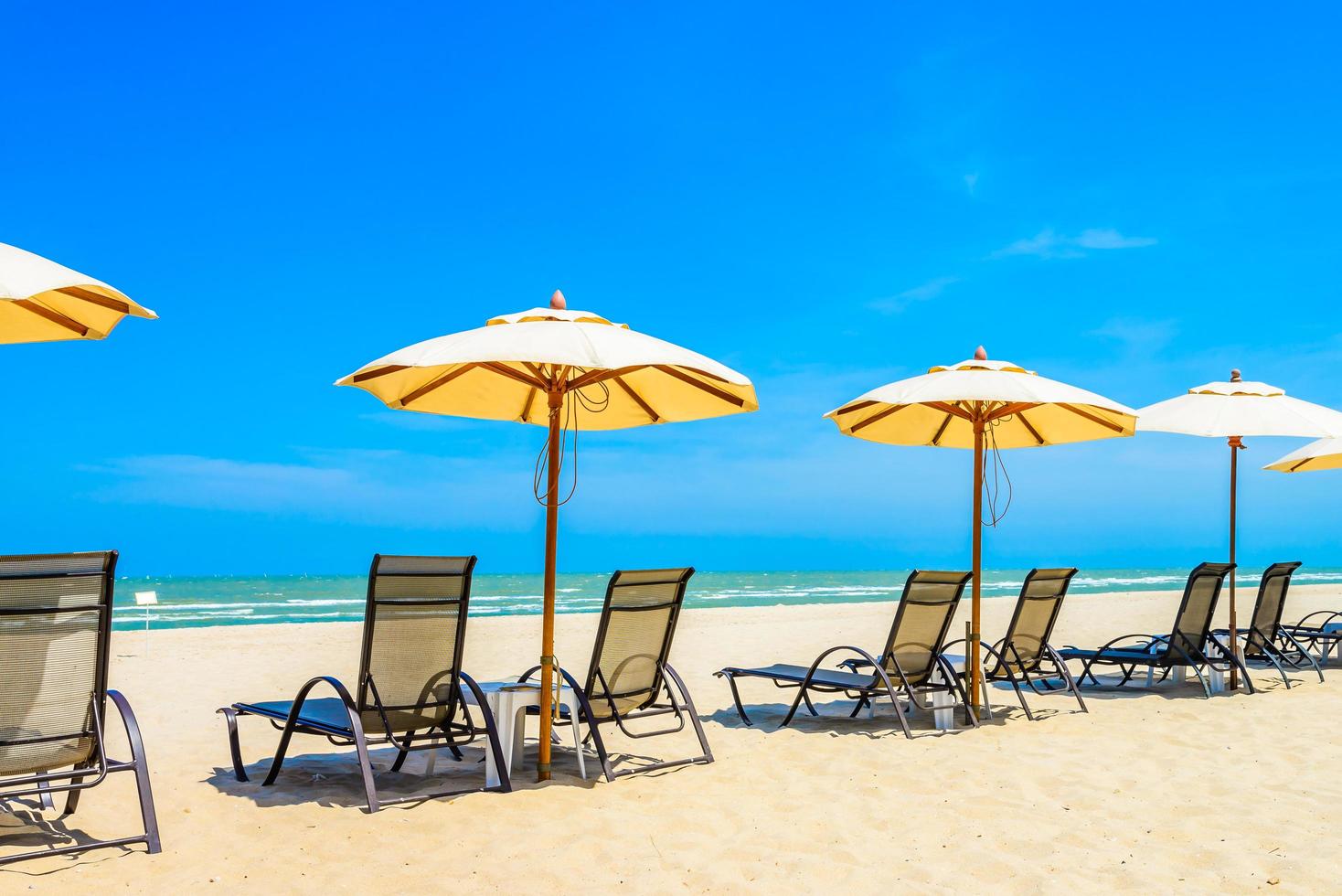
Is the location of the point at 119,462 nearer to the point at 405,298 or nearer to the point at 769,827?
the point at 405,298

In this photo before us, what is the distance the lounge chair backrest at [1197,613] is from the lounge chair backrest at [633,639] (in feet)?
15.1

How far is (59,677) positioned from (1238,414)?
8008 millimetres

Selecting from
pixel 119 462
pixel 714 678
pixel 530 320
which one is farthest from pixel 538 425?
pixel 119 462

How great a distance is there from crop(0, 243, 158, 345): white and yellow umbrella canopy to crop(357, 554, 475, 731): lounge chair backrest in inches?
60.9

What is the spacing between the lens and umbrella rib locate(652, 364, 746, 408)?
5.64 m

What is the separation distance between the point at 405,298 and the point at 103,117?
82.3ft

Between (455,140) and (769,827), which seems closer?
(769,827)

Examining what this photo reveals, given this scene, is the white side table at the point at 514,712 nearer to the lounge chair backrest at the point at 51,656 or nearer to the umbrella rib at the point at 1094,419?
the lounge chair backrest at the point at 51,656

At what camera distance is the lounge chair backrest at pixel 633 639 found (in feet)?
17.0

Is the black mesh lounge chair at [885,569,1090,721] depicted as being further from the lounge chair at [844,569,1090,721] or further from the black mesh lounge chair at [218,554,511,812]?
the black mesh lounge chair at [218,554,511,812]

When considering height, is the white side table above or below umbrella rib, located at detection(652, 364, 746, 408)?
below

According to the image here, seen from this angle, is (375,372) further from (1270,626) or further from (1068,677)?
(1270,626)

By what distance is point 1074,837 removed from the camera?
4.12 metres

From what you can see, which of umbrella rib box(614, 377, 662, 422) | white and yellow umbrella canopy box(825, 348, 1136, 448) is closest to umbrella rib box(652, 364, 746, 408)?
umbrella rib box(614, 377, 662, 422)
